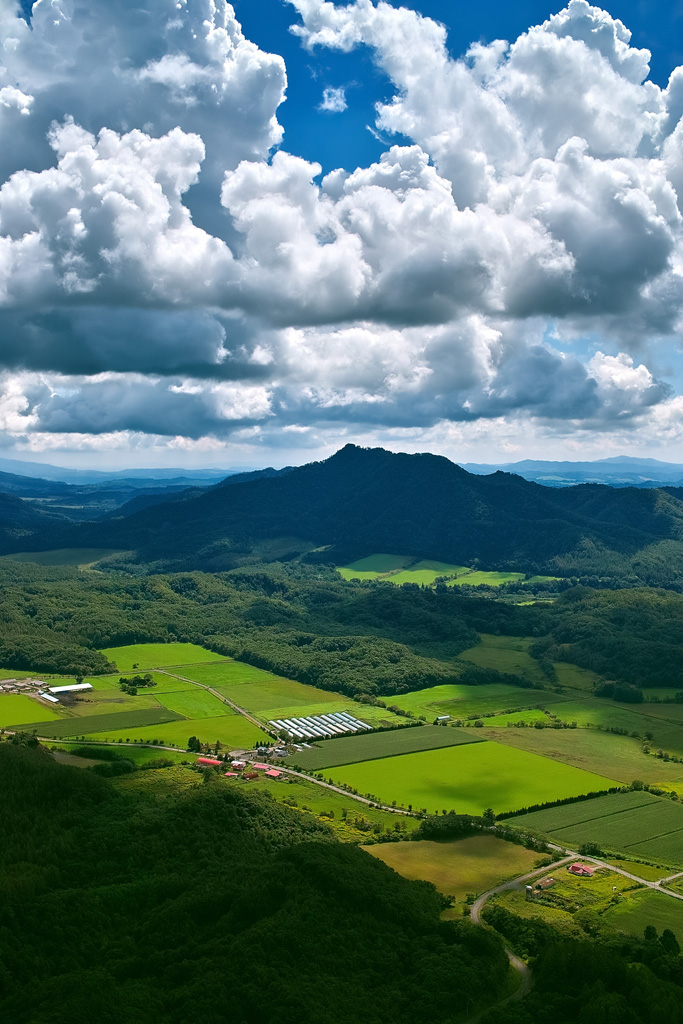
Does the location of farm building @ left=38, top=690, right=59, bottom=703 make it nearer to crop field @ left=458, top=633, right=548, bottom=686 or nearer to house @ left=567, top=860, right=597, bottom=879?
crop field @ left=458, top=633, right=548, bottom=686

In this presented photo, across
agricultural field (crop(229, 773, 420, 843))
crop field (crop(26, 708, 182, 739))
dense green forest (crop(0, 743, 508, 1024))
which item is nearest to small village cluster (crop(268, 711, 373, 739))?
crop field (crop(26, 708, 182, 739))

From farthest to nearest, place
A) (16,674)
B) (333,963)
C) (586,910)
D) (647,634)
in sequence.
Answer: (647,634)
(16,674)
(586,910)
(333,963)

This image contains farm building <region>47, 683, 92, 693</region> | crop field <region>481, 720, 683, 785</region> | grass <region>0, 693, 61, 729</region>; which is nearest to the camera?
crop field <region>481, 720, 683, 785</region>

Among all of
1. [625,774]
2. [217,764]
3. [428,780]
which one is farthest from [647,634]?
[217,764]

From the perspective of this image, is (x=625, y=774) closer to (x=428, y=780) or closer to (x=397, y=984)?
(x=428, y=780)

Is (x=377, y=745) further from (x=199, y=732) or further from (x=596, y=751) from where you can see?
(x=596, y=751)

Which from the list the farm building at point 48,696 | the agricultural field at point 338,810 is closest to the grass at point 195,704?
the farm building at point 48,696
